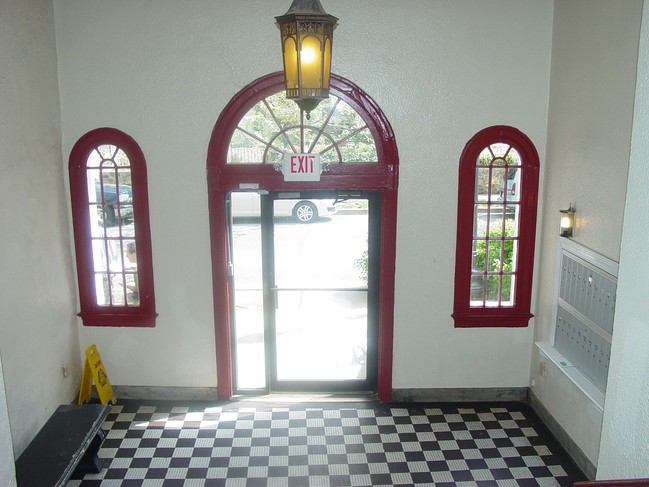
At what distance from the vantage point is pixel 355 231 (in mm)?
6086

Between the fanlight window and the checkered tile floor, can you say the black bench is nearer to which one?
the checkered tile floor

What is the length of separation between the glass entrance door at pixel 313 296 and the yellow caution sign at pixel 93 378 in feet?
4.54

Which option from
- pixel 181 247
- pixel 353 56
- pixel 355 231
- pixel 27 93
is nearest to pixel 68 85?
pixel 27 93

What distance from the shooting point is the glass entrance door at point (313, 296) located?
6023mm

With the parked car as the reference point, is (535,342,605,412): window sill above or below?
below

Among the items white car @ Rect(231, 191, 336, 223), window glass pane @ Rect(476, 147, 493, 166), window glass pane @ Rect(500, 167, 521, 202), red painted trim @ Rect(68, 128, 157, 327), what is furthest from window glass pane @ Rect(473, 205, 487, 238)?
red painted trim @ Rect(68, 128, 157, 327)

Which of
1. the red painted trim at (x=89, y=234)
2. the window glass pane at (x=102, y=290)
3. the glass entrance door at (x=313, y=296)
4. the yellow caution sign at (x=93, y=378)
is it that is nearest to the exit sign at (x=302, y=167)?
the glass entrance door at (x=313, y=296)

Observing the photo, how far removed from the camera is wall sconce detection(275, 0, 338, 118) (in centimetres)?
304

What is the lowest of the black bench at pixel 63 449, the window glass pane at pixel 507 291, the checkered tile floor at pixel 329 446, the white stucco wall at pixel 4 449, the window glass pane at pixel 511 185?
the checkered tile floor at pixel 329 446

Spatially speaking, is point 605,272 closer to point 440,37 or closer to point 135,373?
point 440,37

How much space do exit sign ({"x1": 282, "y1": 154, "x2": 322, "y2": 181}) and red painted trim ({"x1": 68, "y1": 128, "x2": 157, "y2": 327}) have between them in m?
1.42

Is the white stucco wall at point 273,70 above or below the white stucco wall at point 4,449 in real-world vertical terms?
above

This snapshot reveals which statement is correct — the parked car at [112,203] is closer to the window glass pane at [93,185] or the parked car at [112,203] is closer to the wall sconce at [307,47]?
the window glass pane at [93,185]

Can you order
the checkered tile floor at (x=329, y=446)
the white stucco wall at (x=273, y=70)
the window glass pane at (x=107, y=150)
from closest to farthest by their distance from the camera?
the checkered tile floor at (x=329, y=446), the white stucco wall at (x=273, y=70), the window glass pane at (x=107, y=150)
